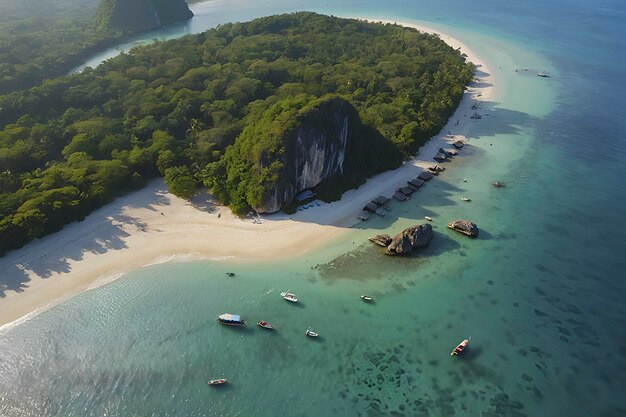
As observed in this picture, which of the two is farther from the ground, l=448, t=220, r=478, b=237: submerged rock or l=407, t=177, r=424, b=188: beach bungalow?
l=407, t=177, r=424, b=188: beach bungalow

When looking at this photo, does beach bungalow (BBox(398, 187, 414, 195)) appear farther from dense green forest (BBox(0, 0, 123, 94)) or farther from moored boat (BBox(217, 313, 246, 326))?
dense green forest (BBox(0, 0, 123, 94))

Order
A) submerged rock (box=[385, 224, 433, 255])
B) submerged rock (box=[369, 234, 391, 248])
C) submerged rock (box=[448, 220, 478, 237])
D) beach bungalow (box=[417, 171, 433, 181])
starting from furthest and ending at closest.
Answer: beach bungalow (box=[417, 171, 433, 181]), submerged rock (box=[448, 220, 478, 237]), submerged rock (box=[369, 234, 391, 248]), submerged rock (box=[385, 224, 433, 255])

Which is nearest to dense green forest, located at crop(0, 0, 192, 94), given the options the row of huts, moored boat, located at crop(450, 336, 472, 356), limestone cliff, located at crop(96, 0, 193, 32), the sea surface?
limestone cliff, located at crop(96, 0, 193, 32)

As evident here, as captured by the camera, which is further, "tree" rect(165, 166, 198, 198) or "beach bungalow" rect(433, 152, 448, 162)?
"beach bungalow" rect(433, 152, 448, 162)

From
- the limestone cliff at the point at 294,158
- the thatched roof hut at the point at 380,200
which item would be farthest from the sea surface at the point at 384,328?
the limestone cliff at the point at 294,158

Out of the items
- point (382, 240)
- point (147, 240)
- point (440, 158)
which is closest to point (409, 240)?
point (382, 240)

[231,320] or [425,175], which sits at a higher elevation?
[425,175]

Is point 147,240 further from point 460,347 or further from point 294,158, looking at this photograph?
point 460,347
